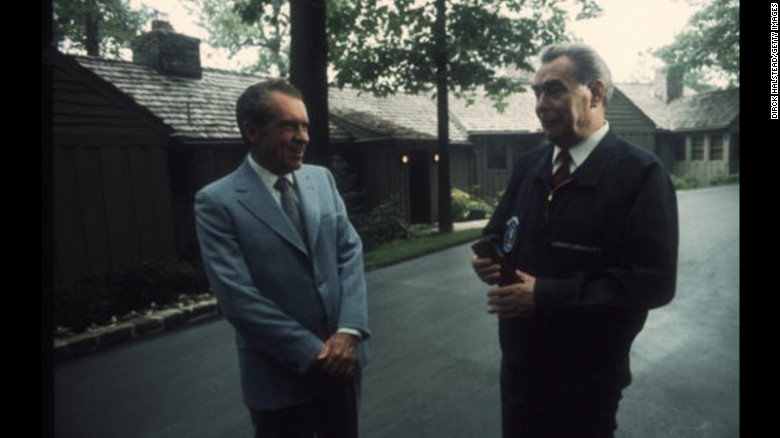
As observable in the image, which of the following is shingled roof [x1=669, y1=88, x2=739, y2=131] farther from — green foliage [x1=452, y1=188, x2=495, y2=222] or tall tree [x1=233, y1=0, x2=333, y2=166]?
tall tree [x1=233, y1=0, x2=333, y2=166]

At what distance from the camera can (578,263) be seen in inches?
81.2

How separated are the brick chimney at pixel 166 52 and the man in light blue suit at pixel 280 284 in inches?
515

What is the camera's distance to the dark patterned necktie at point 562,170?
2.21 m

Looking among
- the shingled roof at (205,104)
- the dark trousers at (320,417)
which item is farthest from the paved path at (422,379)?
the shingled roof at (205,104)

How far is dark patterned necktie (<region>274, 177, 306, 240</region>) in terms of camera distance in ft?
8.23

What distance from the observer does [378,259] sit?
10539 millimetres

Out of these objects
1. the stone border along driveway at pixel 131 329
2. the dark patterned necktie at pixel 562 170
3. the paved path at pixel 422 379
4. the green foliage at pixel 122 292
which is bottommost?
the paved path at pixel 422 379

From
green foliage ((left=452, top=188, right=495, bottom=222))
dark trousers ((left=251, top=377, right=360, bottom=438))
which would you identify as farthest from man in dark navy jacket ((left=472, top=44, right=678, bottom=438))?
green foliage ((left=452, top=188, right=495, bottom=222))

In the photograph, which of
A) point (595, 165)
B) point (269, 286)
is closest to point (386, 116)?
point (269, 286)

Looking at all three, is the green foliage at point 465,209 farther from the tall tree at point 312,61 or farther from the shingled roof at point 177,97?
the tall tree at point 312,61

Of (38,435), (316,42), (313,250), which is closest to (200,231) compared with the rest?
(313,250)

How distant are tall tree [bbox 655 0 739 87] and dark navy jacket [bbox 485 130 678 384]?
1162 inches

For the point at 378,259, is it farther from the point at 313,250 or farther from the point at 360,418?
the point at 313,250
